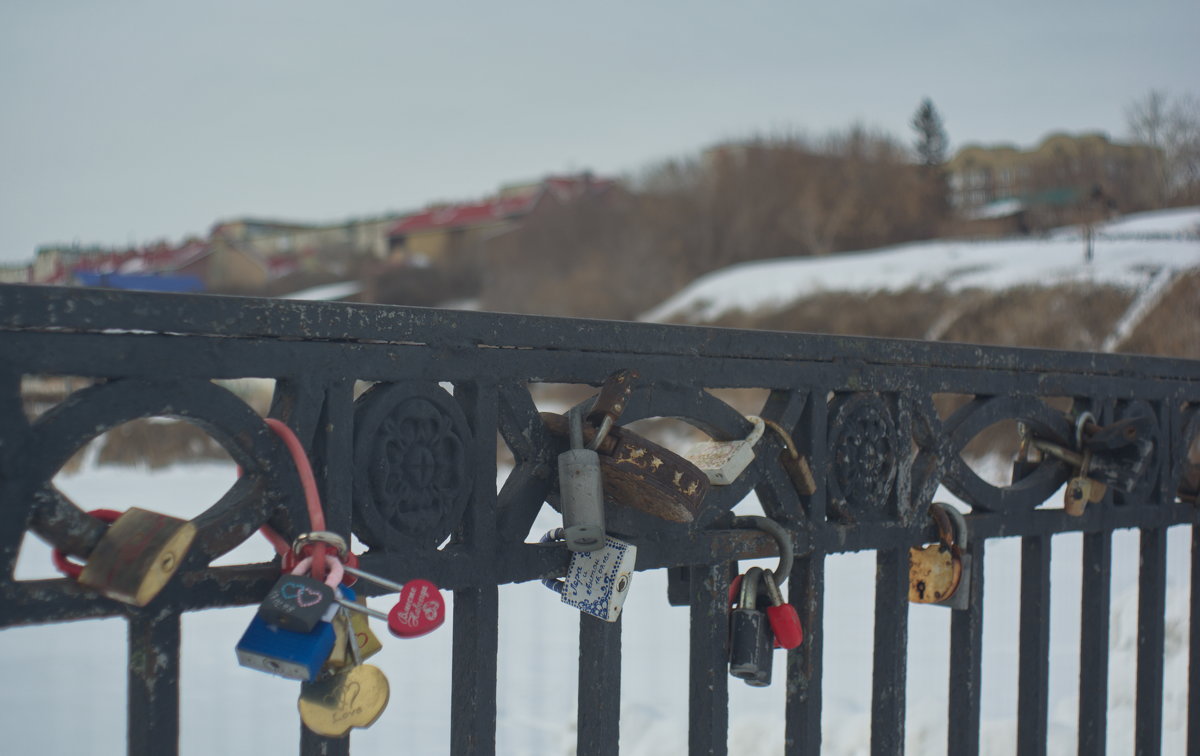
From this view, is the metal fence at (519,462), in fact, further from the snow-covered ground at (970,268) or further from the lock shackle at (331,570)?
the snow-covered ground at (970,268)

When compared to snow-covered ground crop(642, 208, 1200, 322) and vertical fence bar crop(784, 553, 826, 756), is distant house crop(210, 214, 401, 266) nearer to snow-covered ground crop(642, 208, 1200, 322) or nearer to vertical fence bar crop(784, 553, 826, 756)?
snow-covered ground crop(642, 208, 1200, 322)

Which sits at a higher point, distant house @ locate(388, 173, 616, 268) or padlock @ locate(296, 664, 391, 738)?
distant house @ locate(388, 173, 616, 268)

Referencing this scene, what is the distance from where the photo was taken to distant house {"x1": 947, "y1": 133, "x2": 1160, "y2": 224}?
34.1 meters

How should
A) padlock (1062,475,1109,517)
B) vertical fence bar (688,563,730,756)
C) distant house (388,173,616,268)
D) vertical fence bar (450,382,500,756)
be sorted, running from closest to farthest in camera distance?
vertical fence bar (450,382,500,756), vertical fence bar (688,563,730,756), padlock (1062,475,1109,517), distant house (388,173,616,268)

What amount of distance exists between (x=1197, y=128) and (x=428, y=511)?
3082 cm

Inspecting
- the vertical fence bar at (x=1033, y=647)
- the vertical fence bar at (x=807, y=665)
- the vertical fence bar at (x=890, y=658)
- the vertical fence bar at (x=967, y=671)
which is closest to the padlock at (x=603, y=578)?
the vertical fence bar at (x=807, y=665)

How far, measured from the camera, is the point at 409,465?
97 cm

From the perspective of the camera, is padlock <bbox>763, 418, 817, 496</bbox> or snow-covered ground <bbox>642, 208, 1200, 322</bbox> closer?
padlock <bbox>763, 418, 817, 496</bbox>

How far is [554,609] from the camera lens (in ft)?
20.6

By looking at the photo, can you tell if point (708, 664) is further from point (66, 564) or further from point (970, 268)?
point (970, 268)

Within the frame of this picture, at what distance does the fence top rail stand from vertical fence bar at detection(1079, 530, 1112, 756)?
415 mm

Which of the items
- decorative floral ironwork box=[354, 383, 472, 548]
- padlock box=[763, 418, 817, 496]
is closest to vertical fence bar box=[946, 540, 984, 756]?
padlock box=[763, 418, 817, 496]

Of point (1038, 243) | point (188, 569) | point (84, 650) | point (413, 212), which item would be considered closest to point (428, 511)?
point (188, 569)

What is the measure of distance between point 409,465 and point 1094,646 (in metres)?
1.31
